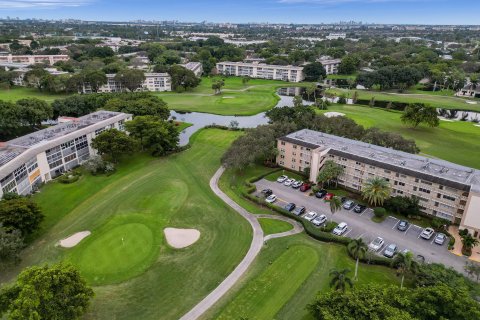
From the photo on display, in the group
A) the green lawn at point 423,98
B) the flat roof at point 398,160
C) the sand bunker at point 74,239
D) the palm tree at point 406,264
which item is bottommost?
the sand bunker at point 74,239

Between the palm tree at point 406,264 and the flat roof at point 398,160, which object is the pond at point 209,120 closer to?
the flat roof at point 398,160

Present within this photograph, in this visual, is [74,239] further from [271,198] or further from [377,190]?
[377,190]

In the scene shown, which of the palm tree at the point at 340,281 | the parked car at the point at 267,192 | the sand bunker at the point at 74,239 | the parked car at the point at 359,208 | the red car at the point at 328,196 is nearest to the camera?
the palm tree at the point at 340,281

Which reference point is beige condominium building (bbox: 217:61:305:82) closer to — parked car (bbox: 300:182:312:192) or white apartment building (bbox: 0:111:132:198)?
white apartment building (bbox: 0:111:132:198)

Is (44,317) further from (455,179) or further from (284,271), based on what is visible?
(455,179)

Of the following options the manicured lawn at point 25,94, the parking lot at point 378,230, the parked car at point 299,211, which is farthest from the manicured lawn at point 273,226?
the manicured lawn at point 25,94

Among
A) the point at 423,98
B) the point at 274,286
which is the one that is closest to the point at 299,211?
the point at 274,286

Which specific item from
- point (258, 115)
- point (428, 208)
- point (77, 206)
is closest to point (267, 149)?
point (428, 208)
